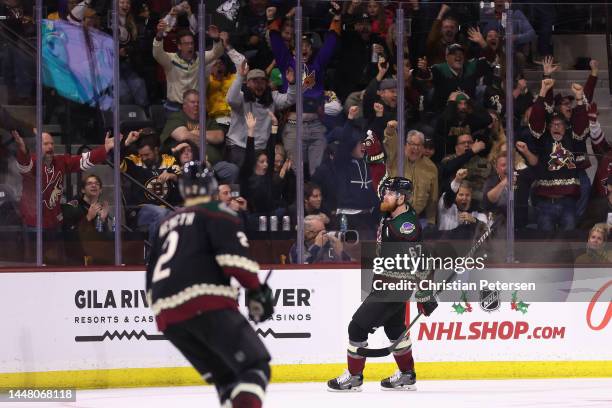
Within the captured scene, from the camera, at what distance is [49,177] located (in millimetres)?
8273

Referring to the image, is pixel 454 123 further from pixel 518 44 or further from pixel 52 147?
pixel 52 147

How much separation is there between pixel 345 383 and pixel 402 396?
409 millimetres

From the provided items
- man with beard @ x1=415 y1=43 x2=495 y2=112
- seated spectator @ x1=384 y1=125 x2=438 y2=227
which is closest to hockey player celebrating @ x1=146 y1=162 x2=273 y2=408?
seated spectator @ x1=384 y1=125 x2=438 y2=227

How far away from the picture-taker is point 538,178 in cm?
881

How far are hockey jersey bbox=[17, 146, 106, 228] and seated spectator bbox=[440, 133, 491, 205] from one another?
93.5 inches

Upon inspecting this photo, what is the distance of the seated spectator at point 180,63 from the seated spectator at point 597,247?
2.91 m

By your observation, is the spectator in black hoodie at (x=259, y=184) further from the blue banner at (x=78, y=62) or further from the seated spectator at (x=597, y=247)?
the seated spectator at (x=597, y=247)

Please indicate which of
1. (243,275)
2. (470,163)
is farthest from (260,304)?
(470,163)

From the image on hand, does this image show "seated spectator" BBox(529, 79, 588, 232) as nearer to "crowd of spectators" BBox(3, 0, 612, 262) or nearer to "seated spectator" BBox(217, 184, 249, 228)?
Answer: "crowd of spectators" BBox(3, 0, 612, 262)

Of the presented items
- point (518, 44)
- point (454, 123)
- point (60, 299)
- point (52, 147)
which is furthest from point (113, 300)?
point (518, 44)

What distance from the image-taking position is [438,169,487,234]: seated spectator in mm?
8703

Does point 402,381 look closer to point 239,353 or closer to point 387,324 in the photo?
point 387,324

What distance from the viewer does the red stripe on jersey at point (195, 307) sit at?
5.16 meters

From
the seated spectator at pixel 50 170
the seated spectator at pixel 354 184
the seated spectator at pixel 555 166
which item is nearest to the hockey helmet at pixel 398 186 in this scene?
the seated spectator at pixel 354 184
